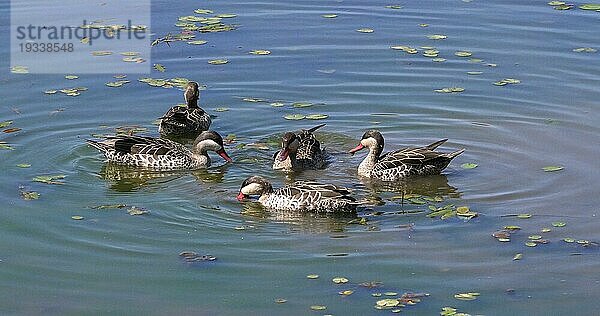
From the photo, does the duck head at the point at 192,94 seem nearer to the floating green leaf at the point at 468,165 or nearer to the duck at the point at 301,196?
the duck at the point at 301,196

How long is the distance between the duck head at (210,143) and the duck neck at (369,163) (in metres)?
1.58

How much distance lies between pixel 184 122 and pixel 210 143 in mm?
1127

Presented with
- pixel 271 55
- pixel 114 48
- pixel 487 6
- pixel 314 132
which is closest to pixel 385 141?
pixel 314 132

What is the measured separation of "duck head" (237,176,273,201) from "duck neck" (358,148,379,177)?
146cm

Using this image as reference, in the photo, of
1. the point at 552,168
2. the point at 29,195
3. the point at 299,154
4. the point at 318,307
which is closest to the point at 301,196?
the point at 299,154

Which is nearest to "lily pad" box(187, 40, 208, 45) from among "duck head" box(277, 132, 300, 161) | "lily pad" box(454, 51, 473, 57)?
"lily pad" box(454, 51, 473, 57)

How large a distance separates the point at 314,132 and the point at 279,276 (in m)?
4.76

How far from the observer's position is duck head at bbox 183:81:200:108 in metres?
15.6

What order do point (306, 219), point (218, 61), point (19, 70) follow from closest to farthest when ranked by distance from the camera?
point (306, 219), point (19, 70), point (218, 61)

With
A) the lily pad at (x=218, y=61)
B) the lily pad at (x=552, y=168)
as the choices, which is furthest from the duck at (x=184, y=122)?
the lily pad at (x=552, y=168)

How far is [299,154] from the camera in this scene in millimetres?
13961

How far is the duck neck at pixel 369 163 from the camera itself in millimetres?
13898

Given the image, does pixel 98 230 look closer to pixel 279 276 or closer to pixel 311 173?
pixel 279 276

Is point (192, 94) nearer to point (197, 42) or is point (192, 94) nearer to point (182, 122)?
point (182, 122)
